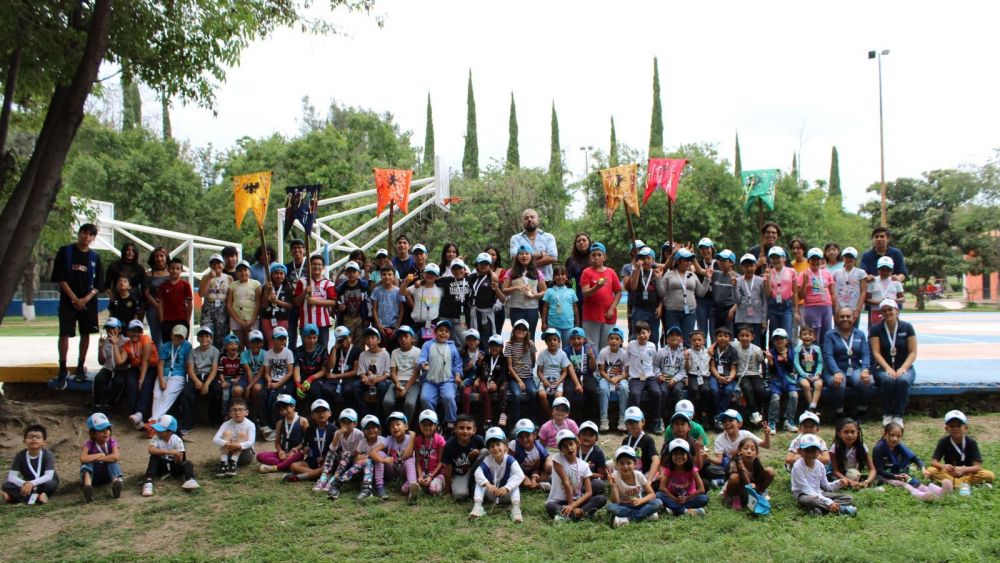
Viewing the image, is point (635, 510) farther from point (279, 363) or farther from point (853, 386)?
point (279, 363)

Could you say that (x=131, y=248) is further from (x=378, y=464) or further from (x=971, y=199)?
(x=971, y=199)

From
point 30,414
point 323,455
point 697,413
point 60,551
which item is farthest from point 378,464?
point 30,414

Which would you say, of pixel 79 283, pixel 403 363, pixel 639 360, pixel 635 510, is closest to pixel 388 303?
pixel 403 363

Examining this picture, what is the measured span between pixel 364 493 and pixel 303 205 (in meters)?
4.62

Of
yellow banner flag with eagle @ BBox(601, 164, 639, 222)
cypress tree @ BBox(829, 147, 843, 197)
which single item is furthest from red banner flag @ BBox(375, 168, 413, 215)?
cypress tree @ BBox(829, 147, 843, 197)

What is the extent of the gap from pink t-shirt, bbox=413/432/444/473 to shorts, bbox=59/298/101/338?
15.4 feet

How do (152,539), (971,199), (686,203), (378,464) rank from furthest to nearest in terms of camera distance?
1. (971,199)
2. (686,203)
3. (378,464)
4. (152,539)

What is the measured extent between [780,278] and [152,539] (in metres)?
7.45

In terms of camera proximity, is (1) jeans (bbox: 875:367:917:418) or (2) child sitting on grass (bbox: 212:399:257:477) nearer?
(2) child sitting on grass (bbox: 212:399:257:477)

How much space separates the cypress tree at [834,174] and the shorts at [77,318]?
179ft

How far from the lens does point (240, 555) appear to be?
19.2 feet

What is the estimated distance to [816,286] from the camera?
372 inches

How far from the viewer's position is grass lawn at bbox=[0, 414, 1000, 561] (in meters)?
5.66

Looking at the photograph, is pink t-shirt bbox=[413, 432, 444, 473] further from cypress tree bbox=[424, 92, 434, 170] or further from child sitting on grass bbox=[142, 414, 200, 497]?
cypress tree bbox=[424, 92, 434, 170]
